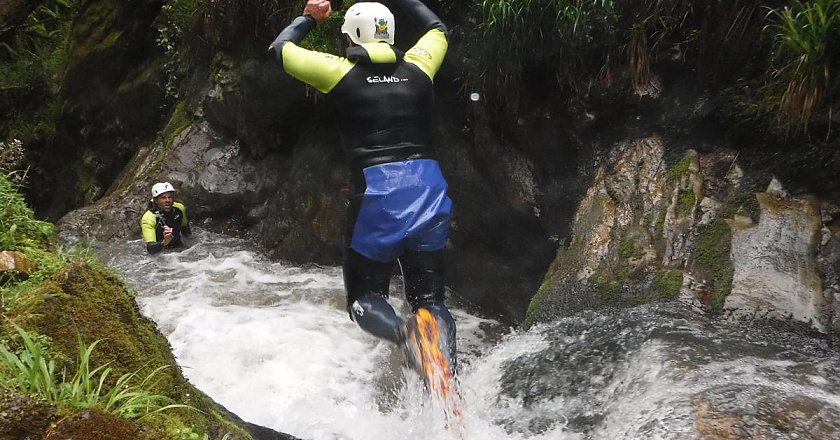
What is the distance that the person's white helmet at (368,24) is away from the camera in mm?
4020

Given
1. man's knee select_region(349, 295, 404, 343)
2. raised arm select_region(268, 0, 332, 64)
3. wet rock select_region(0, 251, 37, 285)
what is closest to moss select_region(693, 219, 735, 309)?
man's knee select_region(349, 295, 404, 343)

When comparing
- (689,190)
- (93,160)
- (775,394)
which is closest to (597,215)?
(689,190)

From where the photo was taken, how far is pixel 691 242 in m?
3.96

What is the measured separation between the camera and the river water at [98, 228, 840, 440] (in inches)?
103

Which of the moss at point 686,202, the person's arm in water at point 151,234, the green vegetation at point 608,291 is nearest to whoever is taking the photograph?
the green vegetation at point 608,291

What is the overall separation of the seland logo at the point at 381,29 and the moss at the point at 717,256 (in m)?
2.44

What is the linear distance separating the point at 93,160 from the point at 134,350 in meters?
9.32

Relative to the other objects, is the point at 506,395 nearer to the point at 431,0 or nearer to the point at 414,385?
the point at 414,385

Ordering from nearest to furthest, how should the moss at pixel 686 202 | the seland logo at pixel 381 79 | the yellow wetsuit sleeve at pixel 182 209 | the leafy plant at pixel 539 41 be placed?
the seland logo at pixel 381 79 → the moss at pixel 686 202 → the leafy plant at pixel 539 41 → the yellow wetsuit sleeve at pixel 182 209

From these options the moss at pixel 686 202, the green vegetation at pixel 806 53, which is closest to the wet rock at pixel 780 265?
the moss at pixel 686 202

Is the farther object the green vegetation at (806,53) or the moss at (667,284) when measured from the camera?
the moss at (667,284)

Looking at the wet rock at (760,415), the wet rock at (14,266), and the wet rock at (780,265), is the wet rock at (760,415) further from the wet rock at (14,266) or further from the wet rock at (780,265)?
the wet rock at (14,266)

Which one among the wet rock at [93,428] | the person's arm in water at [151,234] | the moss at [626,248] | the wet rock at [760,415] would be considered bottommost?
the person's arm in water at [151,234]

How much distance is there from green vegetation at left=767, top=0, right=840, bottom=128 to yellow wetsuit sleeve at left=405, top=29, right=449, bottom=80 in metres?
2.09
